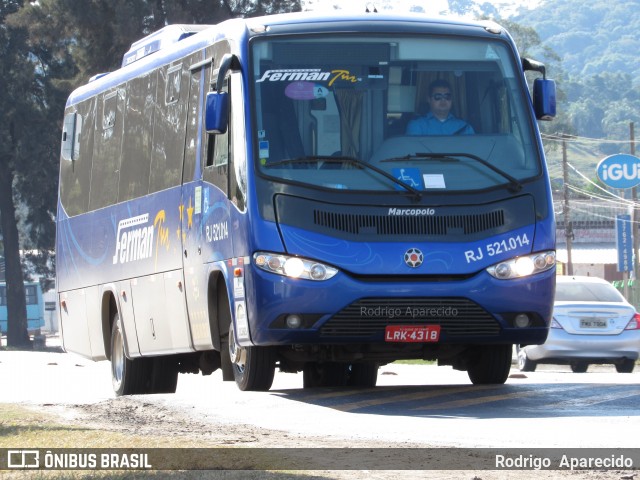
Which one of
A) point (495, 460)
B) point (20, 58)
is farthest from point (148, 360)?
point (20, 58)

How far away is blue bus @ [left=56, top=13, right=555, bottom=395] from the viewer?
12922 mm

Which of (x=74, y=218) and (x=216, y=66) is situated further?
(x=74, y=218)

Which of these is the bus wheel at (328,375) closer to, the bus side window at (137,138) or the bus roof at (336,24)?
the bus side window at (137,138)

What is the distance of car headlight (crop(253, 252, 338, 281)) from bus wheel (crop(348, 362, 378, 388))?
3703 mm

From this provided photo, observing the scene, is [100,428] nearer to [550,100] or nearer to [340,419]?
[340,419]

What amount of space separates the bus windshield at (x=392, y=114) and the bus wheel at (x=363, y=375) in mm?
3646

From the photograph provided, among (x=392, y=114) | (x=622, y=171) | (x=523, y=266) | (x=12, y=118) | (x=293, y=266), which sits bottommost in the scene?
(x=523, y=266)

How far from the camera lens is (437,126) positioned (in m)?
13.5

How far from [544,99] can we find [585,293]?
10.3m

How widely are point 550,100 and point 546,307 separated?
6.08ft

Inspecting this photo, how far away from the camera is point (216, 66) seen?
14430 millimetres

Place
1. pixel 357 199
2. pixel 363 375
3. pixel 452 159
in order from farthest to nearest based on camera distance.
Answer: pixel 363 375
pixel 452 159
pixel 357 199

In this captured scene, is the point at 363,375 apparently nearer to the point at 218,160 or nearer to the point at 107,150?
the point at 218,160

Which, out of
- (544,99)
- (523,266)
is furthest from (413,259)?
(544,99)
